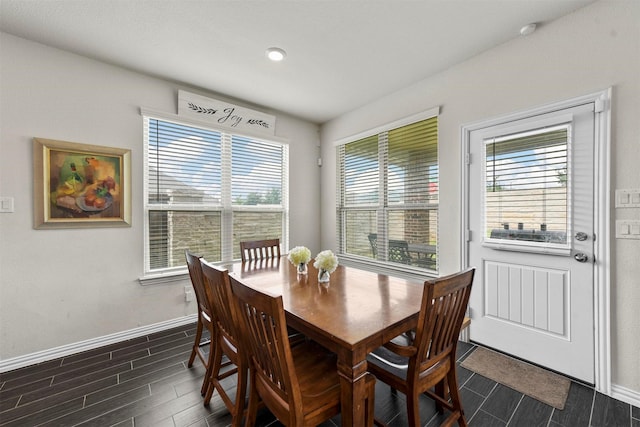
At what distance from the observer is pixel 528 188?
2203mm

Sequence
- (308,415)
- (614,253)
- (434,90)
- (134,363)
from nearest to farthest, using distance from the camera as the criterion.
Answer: (308,415) < (614,253) < (134,363) < (434,90)

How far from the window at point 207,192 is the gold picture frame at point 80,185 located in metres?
0.24

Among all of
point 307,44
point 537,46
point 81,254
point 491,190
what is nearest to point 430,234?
point 491,190

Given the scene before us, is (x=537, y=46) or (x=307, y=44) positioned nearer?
(x=537, y=46)

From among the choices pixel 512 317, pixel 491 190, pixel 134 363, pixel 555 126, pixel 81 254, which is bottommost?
pixel 134 363

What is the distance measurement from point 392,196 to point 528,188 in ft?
4.54

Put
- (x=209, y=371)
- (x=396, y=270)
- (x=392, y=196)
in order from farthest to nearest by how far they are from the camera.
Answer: (x=392, y=196)
(x=396, y=270)
(x=209, y=371)

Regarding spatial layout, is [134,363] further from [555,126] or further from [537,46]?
[537,46]

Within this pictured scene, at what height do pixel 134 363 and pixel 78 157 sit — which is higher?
pixel 78 157

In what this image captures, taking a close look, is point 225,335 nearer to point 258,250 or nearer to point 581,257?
point 258,250

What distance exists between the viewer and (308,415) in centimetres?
109

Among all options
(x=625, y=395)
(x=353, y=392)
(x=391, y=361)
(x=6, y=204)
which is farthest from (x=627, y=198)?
(x=6, y=204)

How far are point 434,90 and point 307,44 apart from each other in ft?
4.74

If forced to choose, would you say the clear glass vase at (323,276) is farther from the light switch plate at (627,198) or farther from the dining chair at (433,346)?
the light switch plate at (627,198)
